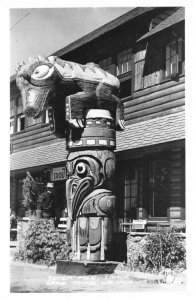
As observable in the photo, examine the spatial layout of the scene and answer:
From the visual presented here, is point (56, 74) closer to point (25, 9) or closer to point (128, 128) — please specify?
point (25, 9)

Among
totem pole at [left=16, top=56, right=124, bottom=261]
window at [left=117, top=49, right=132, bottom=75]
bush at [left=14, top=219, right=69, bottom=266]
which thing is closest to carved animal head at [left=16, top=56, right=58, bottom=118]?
totem pole at [left=16, top=56, right=124, bottom=261]

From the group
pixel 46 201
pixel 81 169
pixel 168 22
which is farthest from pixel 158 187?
pixel 168 22

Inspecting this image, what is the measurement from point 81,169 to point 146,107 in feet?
12.4

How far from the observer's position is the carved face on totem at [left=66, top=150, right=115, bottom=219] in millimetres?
8555

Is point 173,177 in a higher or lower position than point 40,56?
lower

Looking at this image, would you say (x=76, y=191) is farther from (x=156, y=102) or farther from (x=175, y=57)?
(x=175, y=57)

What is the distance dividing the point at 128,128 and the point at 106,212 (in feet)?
12.6

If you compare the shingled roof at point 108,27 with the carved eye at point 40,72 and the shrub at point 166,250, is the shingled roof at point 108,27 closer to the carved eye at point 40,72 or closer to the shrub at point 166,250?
Answer: the carved eye at point 40,72

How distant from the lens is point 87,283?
7719 millimetres

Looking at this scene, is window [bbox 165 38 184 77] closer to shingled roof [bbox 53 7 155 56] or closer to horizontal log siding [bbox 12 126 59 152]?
shingled roof [bbox 53 7 155 56]

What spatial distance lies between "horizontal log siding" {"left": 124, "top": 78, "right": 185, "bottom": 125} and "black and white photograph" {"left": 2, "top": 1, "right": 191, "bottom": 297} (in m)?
0.02

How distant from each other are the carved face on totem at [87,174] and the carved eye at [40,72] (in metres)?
1.40

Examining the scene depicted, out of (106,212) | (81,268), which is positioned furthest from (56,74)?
(81,268)

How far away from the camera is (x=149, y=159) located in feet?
38.5
